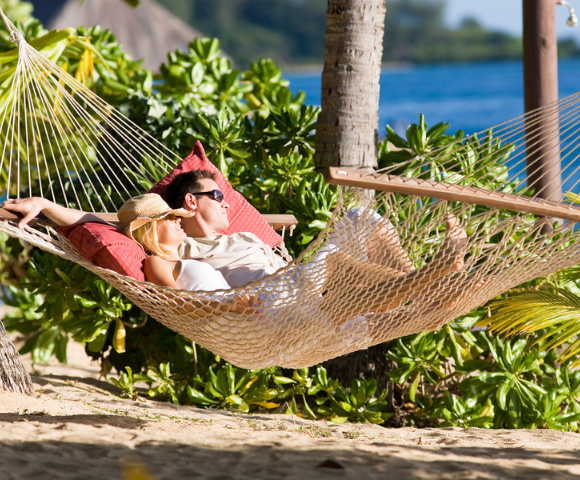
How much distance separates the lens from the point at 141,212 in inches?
92.9

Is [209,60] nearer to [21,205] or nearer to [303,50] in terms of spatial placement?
[21,205]

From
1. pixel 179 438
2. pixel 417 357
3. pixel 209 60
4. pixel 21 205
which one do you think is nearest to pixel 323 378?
pixel 417 357

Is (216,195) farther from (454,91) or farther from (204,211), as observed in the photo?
(454,91)

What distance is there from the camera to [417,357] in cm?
291

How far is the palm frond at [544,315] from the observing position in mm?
2637

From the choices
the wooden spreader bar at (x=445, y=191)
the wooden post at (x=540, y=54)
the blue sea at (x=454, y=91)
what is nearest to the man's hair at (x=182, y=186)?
the wooden spreader bar at (x=445, y=191)

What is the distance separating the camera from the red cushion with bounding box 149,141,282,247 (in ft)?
8.78

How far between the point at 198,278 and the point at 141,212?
0.28 m

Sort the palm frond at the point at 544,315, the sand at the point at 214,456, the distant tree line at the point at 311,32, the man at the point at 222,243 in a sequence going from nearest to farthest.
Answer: the sand at the point at 214,456 < the man at the point at 222,243 < the palm frond at the point at 544,315 < the distant tree line at the point at 311,32

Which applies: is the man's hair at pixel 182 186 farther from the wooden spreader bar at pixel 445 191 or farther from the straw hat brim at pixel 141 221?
the wooden spreader bar at pixel 445 191

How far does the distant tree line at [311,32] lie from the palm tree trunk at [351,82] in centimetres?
2734

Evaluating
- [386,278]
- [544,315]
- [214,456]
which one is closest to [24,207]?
[214,456]

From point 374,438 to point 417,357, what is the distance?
0.50 metres

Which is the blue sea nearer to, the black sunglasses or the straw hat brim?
the black sunglasses
